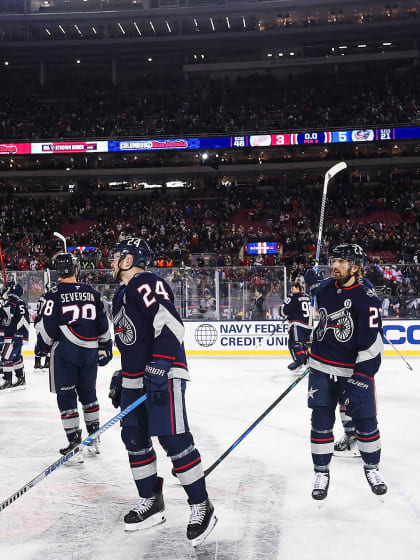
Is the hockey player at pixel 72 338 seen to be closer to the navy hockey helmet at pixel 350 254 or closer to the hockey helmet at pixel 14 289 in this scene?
the navy hockey helmet at pixel 350 254

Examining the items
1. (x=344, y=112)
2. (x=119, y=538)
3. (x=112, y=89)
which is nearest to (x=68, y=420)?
(x=119, y=538)

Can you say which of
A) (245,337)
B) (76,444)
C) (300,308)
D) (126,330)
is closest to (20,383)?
(76,444)

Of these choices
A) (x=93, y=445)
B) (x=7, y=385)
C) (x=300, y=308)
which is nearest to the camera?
(x=93, y=445)

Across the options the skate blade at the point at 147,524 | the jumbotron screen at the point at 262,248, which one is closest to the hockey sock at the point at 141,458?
the skate blade at the point at 147,524

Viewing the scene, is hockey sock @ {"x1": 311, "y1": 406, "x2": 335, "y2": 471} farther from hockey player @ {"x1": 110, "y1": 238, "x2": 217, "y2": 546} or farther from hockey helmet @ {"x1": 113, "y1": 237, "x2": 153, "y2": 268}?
hockey helmet @ {"x1": 113, "y1": 237, "x2": 153, "y2": 268}

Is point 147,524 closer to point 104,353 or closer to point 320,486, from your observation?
point 320,486

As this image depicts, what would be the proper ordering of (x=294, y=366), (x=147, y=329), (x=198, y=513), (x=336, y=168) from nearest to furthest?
(x=198, y=513)
(x=147, y=329)
(x=336, y=168)
(x=294, y=366)

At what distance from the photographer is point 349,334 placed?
12.6 ft

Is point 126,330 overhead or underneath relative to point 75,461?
overhead

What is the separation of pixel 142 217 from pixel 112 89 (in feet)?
32.9

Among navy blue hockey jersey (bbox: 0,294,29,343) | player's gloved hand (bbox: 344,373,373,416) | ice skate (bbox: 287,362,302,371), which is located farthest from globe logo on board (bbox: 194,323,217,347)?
player's gloved hand (bbox: 344,373,373,416)

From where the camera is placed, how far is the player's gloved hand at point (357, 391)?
12.3ft

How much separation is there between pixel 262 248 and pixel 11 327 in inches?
593

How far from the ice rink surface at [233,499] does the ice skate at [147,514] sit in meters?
0.06
